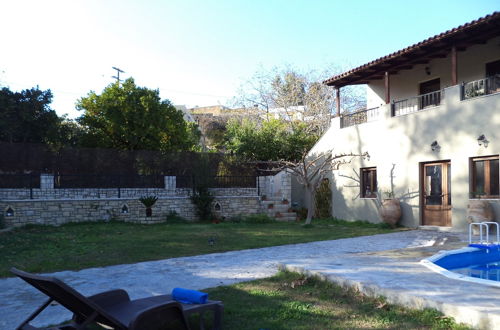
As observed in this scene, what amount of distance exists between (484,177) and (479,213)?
1.22 meters

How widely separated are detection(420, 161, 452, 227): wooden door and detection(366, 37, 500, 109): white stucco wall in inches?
141

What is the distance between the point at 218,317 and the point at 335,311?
1305 millimetres

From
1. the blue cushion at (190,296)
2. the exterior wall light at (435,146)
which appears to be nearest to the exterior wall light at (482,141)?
the exterior wall light at (435,146)

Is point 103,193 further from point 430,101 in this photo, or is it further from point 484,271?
point 484,271

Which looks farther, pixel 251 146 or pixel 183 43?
pixel 183 43

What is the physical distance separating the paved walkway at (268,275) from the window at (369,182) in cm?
614

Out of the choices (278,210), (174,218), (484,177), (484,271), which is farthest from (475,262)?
(174,218)

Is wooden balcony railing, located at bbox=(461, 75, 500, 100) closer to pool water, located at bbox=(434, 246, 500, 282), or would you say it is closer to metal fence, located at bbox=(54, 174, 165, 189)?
pool water, located at bbox=(434, 246, 500, 282)

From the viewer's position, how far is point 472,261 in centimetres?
766

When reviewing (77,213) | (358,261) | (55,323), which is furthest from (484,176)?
(77,213)

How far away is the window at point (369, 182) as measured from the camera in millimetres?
15320

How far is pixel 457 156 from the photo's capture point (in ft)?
39.3

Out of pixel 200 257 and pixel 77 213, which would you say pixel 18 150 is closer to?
pixel 77 213

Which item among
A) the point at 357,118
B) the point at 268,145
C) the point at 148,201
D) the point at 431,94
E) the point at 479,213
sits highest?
the point at 431,94
